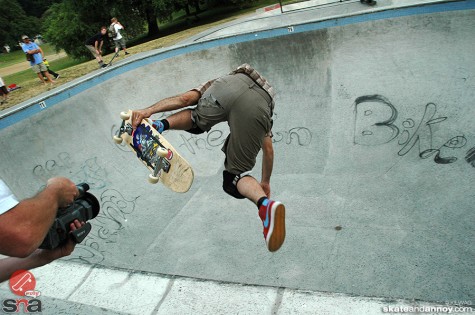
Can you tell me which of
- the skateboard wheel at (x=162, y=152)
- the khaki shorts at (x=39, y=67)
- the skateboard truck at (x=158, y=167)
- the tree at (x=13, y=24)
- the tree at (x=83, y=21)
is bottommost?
the skateboard truck at (x=158, y=167)

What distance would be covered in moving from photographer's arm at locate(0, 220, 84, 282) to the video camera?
0.04m

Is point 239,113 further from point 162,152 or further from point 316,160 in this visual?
point 316,160

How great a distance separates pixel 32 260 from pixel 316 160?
4596 mm

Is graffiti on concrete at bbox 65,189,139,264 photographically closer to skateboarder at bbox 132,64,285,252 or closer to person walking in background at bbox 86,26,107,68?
skateboarder at bbox 132,64,285,252

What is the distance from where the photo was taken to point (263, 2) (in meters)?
29.2

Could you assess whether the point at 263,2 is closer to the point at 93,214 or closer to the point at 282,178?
the point at 282,178

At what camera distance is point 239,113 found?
3232mm

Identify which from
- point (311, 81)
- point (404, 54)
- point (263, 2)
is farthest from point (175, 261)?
point (263, 2)

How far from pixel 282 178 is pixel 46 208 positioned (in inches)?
176

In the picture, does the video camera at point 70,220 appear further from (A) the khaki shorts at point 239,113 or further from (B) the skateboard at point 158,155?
(A) the khaki shorts at point 239,113

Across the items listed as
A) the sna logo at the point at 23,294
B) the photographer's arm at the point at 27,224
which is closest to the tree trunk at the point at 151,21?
the sna logo at the point at 23,294

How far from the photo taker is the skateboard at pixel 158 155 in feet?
10.8

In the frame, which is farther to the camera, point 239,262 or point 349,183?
point 349,183

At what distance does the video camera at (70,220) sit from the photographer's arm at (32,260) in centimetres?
4
